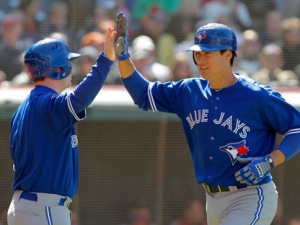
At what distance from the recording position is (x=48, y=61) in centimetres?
484

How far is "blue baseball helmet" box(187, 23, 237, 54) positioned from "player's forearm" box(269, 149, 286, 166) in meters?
0.72

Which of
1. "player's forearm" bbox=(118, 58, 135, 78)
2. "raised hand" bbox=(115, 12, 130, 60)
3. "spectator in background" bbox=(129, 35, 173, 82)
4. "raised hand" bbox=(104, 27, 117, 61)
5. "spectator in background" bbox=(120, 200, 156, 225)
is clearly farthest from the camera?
"spectator in background" bbox=(129, 35, 173, 82)

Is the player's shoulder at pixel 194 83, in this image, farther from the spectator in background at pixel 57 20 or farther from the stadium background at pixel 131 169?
the spectator in background at pixel 57 20

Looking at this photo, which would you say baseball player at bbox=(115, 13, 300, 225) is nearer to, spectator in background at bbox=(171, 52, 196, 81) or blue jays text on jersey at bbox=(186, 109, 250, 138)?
blue jays text on jersey at bbox=(186, 109, 250, 138)

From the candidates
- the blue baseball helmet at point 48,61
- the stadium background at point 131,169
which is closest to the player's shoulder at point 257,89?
the blue baseball helmet at point 48,61

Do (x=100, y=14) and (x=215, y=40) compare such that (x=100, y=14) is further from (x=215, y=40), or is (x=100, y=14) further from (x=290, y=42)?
(x=215, y=40)

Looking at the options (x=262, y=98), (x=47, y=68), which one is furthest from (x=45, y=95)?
(x=262, y=98)

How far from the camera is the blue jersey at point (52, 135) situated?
464cm

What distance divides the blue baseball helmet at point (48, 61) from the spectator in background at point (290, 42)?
3720 millimetres

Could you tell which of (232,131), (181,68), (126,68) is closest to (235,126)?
(232,131)

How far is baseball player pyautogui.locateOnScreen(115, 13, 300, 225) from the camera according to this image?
491 centimetres

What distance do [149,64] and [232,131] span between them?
10.2 feet

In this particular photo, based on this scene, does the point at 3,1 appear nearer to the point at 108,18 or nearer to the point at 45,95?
the point at 108,18

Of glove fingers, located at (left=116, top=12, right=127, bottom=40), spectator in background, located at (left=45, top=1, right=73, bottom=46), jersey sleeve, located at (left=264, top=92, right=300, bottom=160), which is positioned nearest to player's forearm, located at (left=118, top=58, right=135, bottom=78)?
glove fingers, located at (left=116, top=12, right=127, bottom=40)
